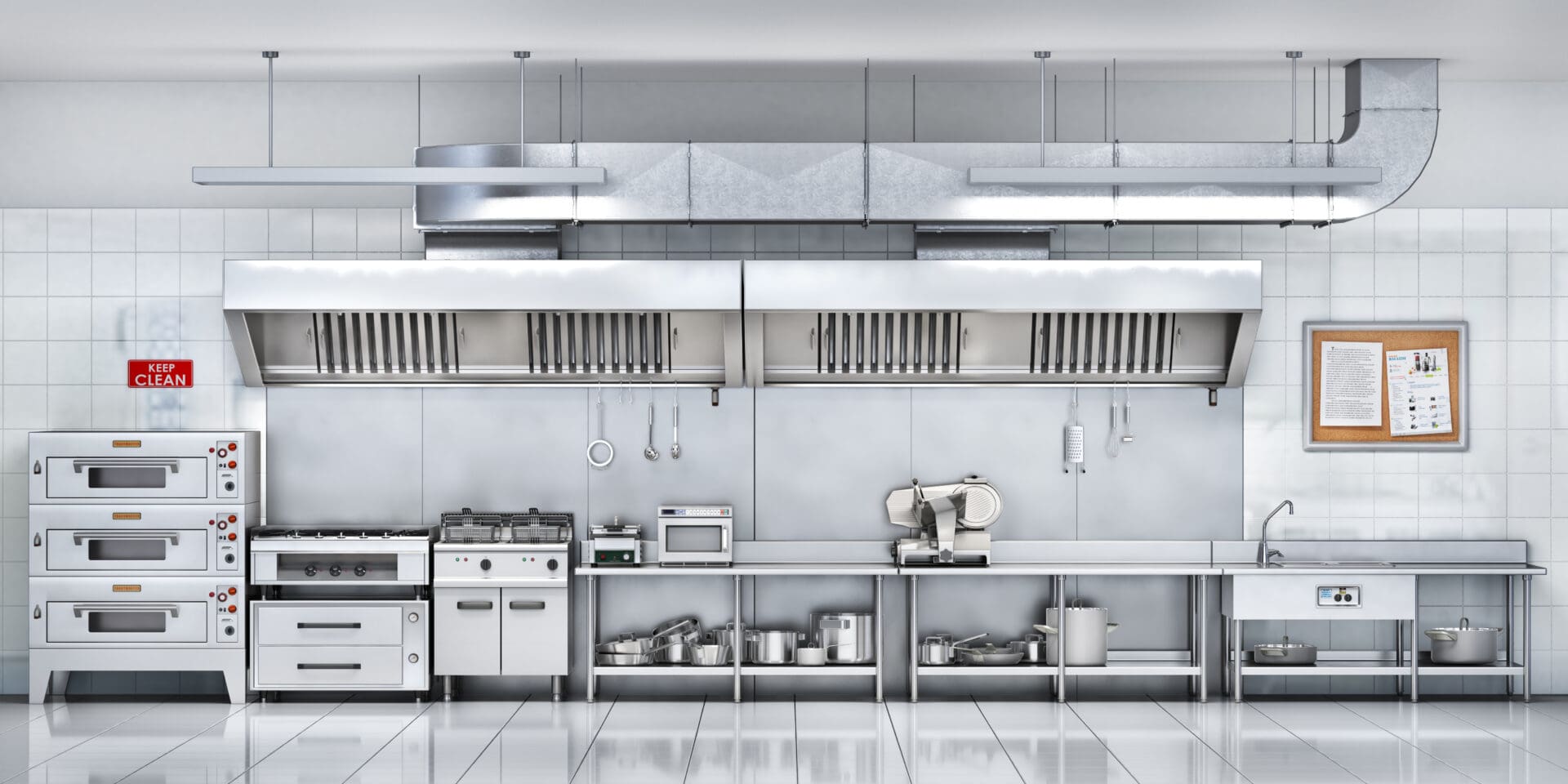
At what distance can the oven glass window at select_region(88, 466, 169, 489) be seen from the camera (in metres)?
6.29

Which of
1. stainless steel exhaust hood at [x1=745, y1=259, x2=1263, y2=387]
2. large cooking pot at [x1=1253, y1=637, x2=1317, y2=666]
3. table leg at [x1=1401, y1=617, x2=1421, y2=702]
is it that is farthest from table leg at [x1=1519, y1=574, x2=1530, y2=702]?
stainless steel exhaust hood at [x1=745, y1=259, x2=1263, y2=387]

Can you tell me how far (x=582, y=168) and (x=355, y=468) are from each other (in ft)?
7.64

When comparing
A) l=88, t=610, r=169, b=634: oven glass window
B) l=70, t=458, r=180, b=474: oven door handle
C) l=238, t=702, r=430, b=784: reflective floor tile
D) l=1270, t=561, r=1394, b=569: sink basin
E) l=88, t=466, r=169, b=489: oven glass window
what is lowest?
l=238, t=702, r=430, b=784: reflective floor tile

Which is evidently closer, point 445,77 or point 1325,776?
point 1325,776

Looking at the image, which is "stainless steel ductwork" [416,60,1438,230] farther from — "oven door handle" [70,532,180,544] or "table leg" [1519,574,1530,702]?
"oven door handle" [70,532,180,544]

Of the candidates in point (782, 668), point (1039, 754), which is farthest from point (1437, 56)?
point (782, 668)

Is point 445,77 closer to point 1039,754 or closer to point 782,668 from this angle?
point 782,668

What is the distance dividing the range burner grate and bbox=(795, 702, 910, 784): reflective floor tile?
157 cm

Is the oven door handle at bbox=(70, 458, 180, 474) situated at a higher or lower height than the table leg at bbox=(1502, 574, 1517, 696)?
higher

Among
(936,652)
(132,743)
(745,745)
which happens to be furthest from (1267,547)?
(132,743)

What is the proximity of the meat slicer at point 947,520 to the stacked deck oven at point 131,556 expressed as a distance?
11.2ft

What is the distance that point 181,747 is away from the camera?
5.50 m

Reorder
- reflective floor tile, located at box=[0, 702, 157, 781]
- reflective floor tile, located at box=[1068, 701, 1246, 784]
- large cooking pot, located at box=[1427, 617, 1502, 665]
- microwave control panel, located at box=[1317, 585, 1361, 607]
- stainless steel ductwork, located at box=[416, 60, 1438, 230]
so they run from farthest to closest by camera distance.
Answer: large cooking pot, located at box=[1427, 617, 1502, 665] → microwave control panel, located at box=[1317, 585, 1361, 607] → stainless steel ductwork, located at box=[416, 60, 1438, 230] → reflective floor tile, located at box=[0, 702, 157, 781] → reflective floor tile, located at box=[1068, 701, 1246, 784]

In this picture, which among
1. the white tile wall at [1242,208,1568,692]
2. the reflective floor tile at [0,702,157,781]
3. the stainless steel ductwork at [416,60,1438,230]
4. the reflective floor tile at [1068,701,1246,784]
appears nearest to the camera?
the reflective floor tile at [1068,701,1246,784]
